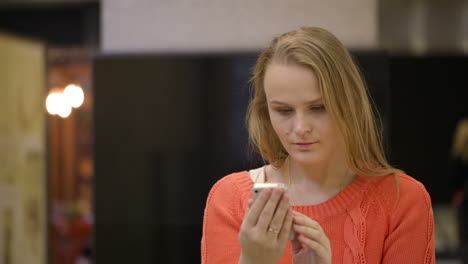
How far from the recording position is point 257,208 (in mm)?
1514

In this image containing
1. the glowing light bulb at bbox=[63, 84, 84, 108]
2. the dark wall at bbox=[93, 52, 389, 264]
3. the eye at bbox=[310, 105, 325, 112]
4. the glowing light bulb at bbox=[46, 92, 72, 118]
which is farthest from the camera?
the glowing light bulb at bbox=[63, 84, 84, 108]

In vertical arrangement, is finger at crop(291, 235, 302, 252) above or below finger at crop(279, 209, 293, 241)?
below

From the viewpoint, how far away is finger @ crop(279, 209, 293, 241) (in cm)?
153

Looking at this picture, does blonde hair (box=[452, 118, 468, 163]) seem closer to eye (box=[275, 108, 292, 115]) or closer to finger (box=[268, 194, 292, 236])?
eye (box=[275, 108, 292, 115])

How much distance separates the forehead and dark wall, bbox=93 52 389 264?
2.17 metres

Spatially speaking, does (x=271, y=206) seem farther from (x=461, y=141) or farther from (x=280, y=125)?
(x=461, y=141)

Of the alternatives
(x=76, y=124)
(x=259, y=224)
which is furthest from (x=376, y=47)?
(x=76, y=124)

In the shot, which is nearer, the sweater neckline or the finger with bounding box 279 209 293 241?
the finger with bounding box 279 209 293 241

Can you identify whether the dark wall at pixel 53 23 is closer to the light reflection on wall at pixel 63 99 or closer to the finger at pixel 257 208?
the light reflection on wall at pixel 63 99

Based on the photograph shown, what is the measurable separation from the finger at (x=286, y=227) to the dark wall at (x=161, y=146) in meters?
2.32

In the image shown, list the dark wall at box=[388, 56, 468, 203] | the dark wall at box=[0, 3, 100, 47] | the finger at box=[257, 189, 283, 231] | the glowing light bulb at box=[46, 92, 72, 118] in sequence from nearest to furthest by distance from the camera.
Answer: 1. the finger at box=[257, 189, 283, 231]
2. the dark wall at box=[388, 56, 468, 203]
3. the dark wall at box=[0, 3, 100, 47]
4. the glowing light bulb at box=[46, 92, 72, 118]

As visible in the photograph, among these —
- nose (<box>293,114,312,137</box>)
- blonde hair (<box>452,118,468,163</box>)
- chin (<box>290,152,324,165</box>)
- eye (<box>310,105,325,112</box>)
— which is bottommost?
blonde hair (<box>452,118,468,163</box>)

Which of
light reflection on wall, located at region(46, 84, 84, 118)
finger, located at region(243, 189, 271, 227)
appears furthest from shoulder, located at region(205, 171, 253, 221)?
light reflection on wall, located at region(46, 84, 84, 118)

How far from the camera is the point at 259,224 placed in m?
1.52
